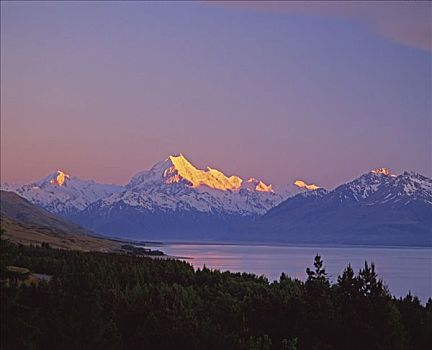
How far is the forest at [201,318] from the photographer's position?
33000 mm

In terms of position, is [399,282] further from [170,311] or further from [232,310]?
[170,311]

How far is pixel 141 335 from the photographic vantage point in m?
38.9

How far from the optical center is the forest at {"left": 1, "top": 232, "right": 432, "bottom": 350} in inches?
1299

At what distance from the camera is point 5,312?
85.9 ft

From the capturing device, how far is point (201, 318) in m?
44.4

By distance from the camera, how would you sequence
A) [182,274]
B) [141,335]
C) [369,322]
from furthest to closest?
1. [182,274]
2. [369,322]
3. [141,335]

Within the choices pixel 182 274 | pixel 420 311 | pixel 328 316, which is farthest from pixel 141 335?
pixel 182 274

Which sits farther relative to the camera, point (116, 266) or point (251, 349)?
point (116, 266)

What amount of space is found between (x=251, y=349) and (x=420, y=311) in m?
17.1

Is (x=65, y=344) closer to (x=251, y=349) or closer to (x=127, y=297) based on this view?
(x=251, y=349)

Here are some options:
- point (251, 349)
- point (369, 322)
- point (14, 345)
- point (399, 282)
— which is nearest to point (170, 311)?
point (251, 349)

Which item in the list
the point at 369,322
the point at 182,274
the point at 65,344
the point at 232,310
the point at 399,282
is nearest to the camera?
the point at 65,344

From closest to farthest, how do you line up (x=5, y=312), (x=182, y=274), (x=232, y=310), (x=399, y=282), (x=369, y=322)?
(x=5, y=312) < (x=369, y=322) < (x=232, y=310) < (x=182, y=274) < (x=399, y=282)

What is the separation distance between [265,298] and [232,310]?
8.32 ft
